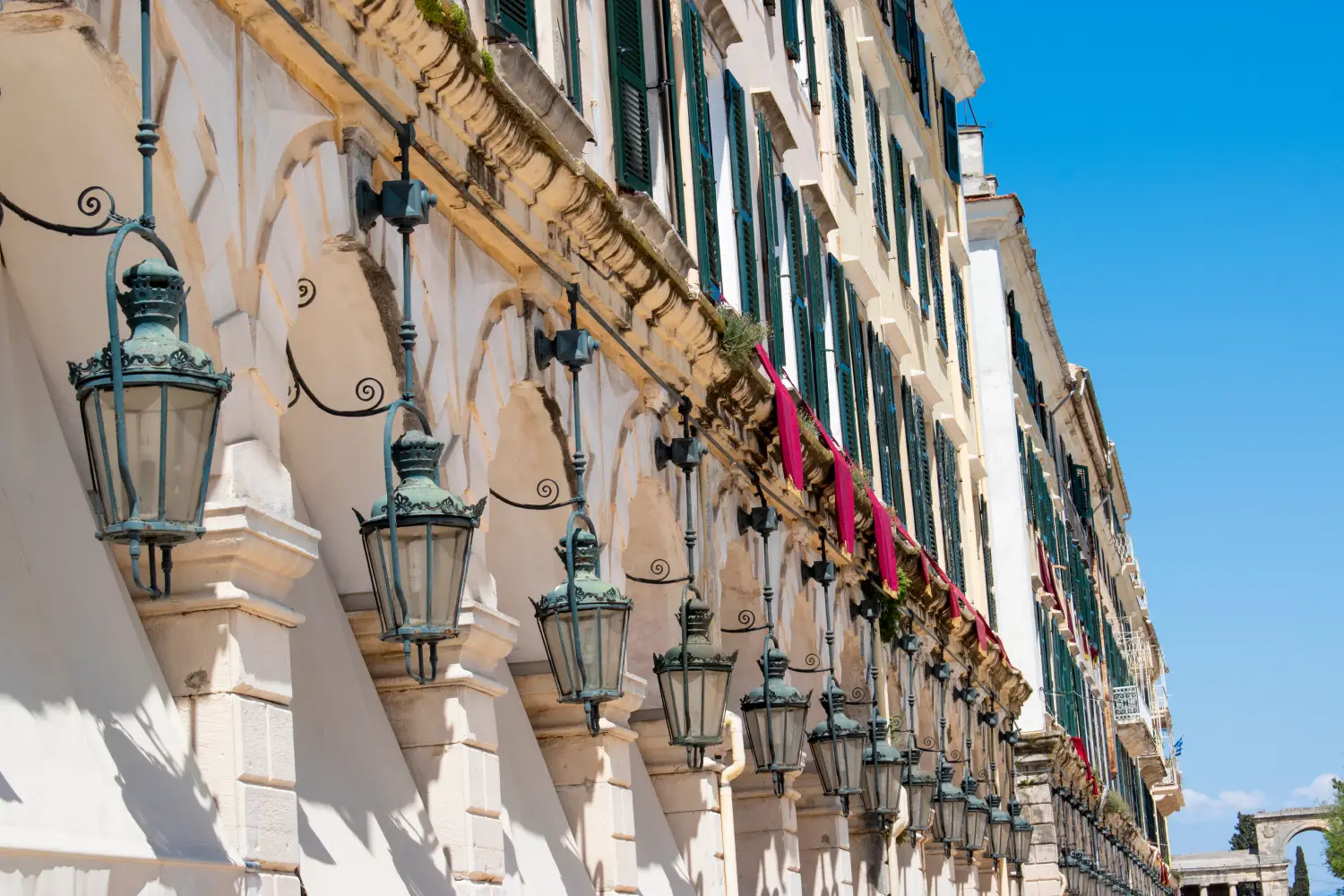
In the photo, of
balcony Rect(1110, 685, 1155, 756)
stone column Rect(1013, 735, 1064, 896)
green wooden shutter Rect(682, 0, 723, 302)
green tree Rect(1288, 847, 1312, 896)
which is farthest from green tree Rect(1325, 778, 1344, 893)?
green wooden shutter Rect(682, 0, 723, 302)

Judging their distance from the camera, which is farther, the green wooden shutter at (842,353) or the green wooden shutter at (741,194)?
the green wooden shutter at (842,353)

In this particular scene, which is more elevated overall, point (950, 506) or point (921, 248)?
point (921, 248)

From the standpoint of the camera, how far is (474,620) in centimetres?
885

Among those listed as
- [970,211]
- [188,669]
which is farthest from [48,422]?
→ [970,211]

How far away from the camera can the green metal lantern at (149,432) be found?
18.2 ft

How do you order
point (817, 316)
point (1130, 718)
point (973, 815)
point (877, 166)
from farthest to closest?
point (1130, 718), point (877, 166), point (973, 815), point (817, 316)

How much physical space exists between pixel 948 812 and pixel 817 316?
5636 mm

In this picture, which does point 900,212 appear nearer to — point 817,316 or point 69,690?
point 817,316

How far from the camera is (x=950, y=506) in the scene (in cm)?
2598

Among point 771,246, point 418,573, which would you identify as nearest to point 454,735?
point 418,573

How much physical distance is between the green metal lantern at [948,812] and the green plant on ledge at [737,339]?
27.9 feet

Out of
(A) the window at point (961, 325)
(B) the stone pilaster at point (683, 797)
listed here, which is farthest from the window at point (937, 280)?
(B) the stone pilaster at point (683, 797)

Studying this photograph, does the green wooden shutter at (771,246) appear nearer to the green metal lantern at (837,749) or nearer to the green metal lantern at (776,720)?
the green metal lantern at (837,749)

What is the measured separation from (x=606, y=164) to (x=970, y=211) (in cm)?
2291
